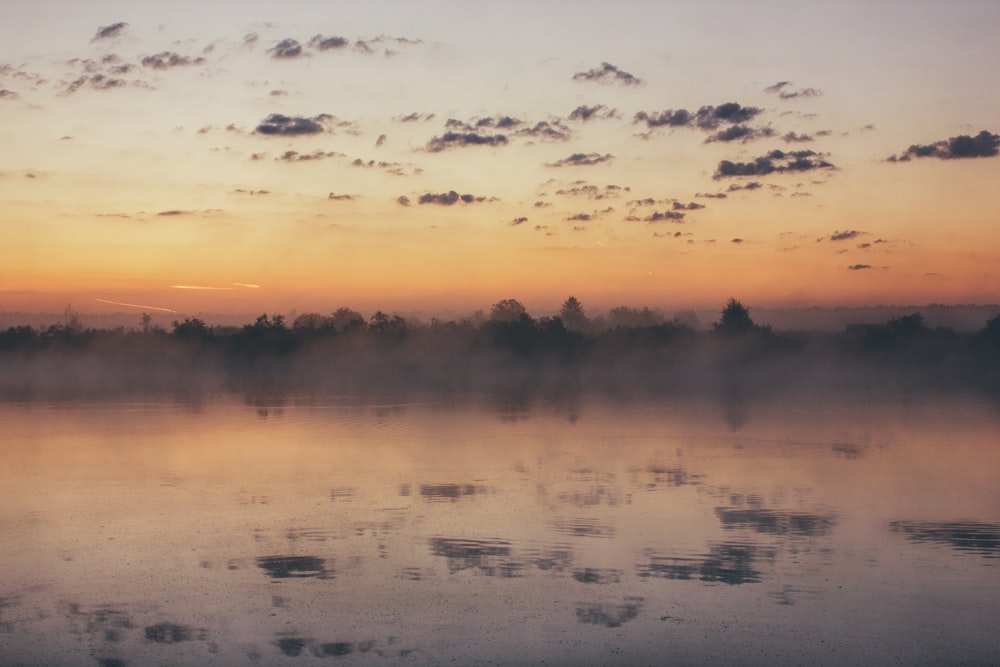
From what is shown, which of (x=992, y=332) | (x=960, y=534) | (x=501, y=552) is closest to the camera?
(x=501, y=552)

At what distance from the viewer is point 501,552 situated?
15.1m

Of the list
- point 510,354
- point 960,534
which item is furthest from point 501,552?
point 510,354

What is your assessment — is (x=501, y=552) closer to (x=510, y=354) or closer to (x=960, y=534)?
(x=960, y=534)

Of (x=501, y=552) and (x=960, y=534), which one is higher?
(x=960, y=534)

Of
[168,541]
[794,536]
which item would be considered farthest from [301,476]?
[794,536]

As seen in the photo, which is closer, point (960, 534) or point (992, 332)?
point (960, 534)

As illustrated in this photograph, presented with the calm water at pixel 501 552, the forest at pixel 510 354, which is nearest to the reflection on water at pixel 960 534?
the calm water at pixel 501 552

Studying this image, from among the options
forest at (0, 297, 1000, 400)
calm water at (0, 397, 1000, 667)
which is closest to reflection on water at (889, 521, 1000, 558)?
calm water at (0, 397, 1000, 667)

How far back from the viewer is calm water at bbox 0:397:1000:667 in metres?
10.9

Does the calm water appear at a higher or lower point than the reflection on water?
lower

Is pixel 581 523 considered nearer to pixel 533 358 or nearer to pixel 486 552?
pixel 486 552

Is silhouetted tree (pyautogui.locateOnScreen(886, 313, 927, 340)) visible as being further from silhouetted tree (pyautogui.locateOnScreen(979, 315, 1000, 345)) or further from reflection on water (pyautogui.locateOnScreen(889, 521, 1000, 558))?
reflection on water (pyautogui.locateOnScreen(889, 521, 1000, 558))

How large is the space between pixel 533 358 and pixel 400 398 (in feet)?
237

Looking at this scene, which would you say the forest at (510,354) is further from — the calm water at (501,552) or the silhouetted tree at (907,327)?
the calm water at (501,552)
